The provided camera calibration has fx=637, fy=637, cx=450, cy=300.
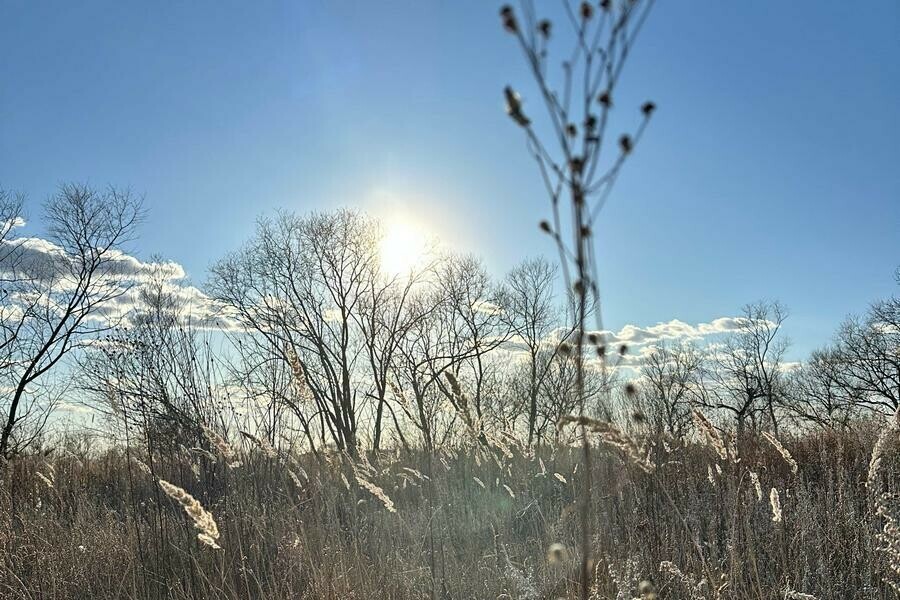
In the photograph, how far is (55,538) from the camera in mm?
5496

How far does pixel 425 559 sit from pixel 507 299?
88.5 ft

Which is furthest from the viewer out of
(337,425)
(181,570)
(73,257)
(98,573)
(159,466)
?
(337,425)

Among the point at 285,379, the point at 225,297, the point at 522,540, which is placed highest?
the point at 225,297

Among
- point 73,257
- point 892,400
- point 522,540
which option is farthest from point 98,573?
point 892,400

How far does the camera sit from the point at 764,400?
43.0 metres

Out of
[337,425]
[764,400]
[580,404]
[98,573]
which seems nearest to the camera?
[580,404]

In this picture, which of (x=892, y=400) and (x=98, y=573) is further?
(x=892, y=400)

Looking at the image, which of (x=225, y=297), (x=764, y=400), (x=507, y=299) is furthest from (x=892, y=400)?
(x=225, y=297)

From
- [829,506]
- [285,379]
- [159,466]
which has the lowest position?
[829,506]

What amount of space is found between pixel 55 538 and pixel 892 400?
3777cm

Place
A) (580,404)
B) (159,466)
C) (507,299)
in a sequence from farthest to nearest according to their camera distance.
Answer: (507,299), (159,466), (580,404)

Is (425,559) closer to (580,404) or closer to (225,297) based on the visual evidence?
(580,404)

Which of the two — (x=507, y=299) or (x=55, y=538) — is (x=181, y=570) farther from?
(x=507, y=299)

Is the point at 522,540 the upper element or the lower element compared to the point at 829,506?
lower
